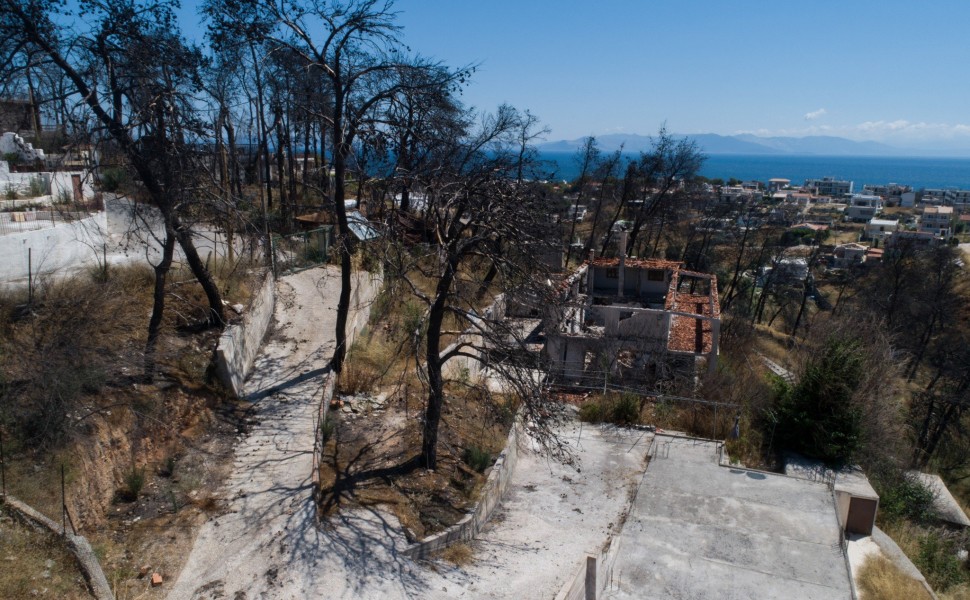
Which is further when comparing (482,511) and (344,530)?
(482,511)

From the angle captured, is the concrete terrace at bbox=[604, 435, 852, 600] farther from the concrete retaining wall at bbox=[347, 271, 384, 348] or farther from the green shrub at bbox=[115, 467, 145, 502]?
the concrete retaining wall at bbox=[347, 271, 384, 348]

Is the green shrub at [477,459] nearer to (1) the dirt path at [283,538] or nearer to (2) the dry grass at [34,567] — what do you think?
(1) the dirt path at [283,538]

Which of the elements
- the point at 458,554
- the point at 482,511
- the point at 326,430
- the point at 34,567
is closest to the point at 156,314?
the point at 326,430

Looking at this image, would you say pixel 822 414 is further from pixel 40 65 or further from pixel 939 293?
pixel 939 293

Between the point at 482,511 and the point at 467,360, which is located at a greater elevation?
the point at 467,360

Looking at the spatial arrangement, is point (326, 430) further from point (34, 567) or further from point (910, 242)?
point (910, 242)
